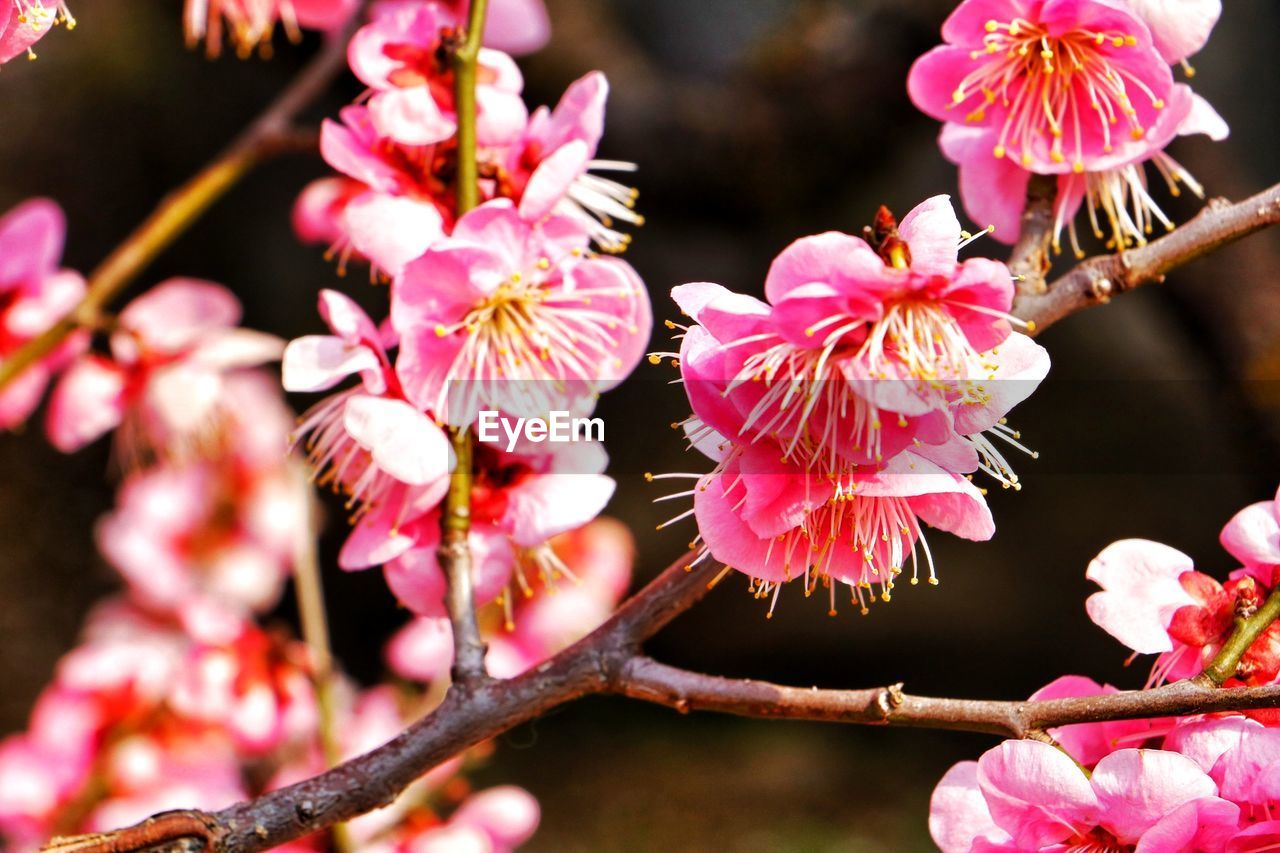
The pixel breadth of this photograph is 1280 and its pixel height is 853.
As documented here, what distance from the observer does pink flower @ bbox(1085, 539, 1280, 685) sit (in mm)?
417

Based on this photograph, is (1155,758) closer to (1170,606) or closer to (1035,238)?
(1170,606)

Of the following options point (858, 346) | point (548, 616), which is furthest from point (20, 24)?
point (548, 616)

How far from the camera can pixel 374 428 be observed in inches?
18.6

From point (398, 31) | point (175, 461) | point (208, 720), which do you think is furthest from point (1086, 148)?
point (208, 720)

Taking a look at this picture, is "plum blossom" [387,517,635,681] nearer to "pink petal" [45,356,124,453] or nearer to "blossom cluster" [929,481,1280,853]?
"pink petal" [45,356,124,453]

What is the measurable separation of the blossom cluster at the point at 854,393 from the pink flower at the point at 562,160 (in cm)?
13

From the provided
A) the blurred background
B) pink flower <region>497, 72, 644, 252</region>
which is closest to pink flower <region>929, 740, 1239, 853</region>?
pink flower <region>497, 72, 644, 252</region>

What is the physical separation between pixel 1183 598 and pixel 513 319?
279mm

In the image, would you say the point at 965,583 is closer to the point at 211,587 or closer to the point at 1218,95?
the point at 1218,95

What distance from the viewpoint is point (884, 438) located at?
0.36m

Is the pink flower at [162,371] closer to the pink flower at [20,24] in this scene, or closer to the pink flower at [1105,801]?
the pink flower at [20,24]

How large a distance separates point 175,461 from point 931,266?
63cm

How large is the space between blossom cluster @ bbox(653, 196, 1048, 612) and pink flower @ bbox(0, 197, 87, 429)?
0.52 metres

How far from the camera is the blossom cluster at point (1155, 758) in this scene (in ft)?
1.18
